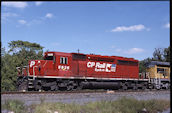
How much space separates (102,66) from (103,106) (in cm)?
869

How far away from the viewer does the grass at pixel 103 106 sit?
331 inches

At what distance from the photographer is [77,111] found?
9.09 m

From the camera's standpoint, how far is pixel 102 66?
738 inches

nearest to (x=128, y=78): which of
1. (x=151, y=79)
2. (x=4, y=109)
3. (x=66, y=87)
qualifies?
(x=151, y=79)

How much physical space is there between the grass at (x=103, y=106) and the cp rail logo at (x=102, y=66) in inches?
260

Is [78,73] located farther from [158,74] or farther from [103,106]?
[158,74]

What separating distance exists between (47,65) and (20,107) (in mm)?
7871

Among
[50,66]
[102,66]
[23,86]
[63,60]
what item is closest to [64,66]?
[63,60]

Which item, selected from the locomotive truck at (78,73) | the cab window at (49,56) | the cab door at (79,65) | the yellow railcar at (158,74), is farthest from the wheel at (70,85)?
the yellow railcar at (158,74)

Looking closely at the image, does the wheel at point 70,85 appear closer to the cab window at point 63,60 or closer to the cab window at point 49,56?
the cab window at point 63,60

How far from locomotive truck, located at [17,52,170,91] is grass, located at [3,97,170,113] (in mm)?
5962

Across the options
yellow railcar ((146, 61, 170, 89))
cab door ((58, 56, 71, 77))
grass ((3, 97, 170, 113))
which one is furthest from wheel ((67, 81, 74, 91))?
yellow railcar ((146, 61, 170, 89))

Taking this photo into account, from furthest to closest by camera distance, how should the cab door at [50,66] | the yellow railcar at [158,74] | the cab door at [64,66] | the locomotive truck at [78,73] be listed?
1. the yellow railcar at [158,74]
2. the cab door at [64,66]
3. the cab door at [50,66]
4. the locomotive truck at [78,73]

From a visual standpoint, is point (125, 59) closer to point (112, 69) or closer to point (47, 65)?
point (112, 69)
